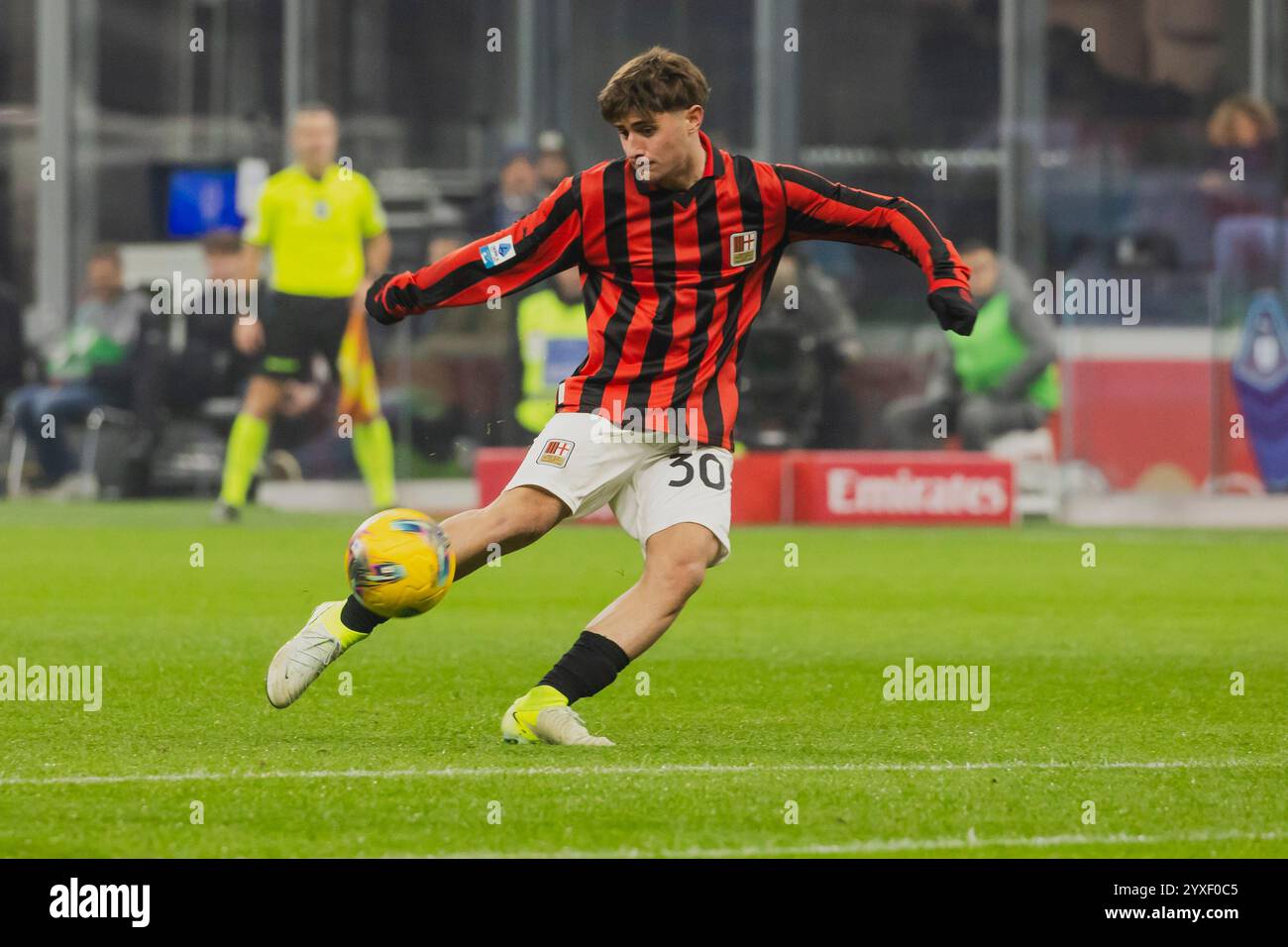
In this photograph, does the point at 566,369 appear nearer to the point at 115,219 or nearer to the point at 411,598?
the point at 115,219

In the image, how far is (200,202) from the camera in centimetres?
1948

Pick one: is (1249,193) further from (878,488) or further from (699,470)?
(699,470)

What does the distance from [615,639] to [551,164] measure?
10.4 m

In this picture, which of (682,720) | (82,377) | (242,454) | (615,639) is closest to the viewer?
(615,639)

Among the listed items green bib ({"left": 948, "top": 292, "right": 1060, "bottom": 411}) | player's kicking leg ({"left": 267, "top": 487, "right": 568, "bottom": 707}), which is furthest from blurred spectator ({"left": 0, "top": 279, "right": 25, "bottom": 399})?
player's kicking leg ({"left": 267, "top": 487, "right": 568, "bottom": 707})

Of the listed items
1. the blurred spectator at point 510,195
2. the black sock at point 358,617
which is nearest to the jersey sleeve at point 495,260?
the black sock at point 358,617

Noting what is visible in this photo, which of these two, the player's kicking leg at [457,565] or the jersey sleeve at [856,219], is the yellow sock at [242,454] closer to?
the player's kicking leg at [457,565]

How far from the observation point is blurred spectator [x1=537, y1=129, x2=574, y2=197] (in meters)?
16.4

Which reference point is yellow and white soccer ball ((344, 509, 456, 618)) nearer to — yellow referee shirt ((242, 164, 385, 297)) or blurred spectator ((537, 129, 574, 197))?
yellow referee shirt ((242, 164, 385, 297))
